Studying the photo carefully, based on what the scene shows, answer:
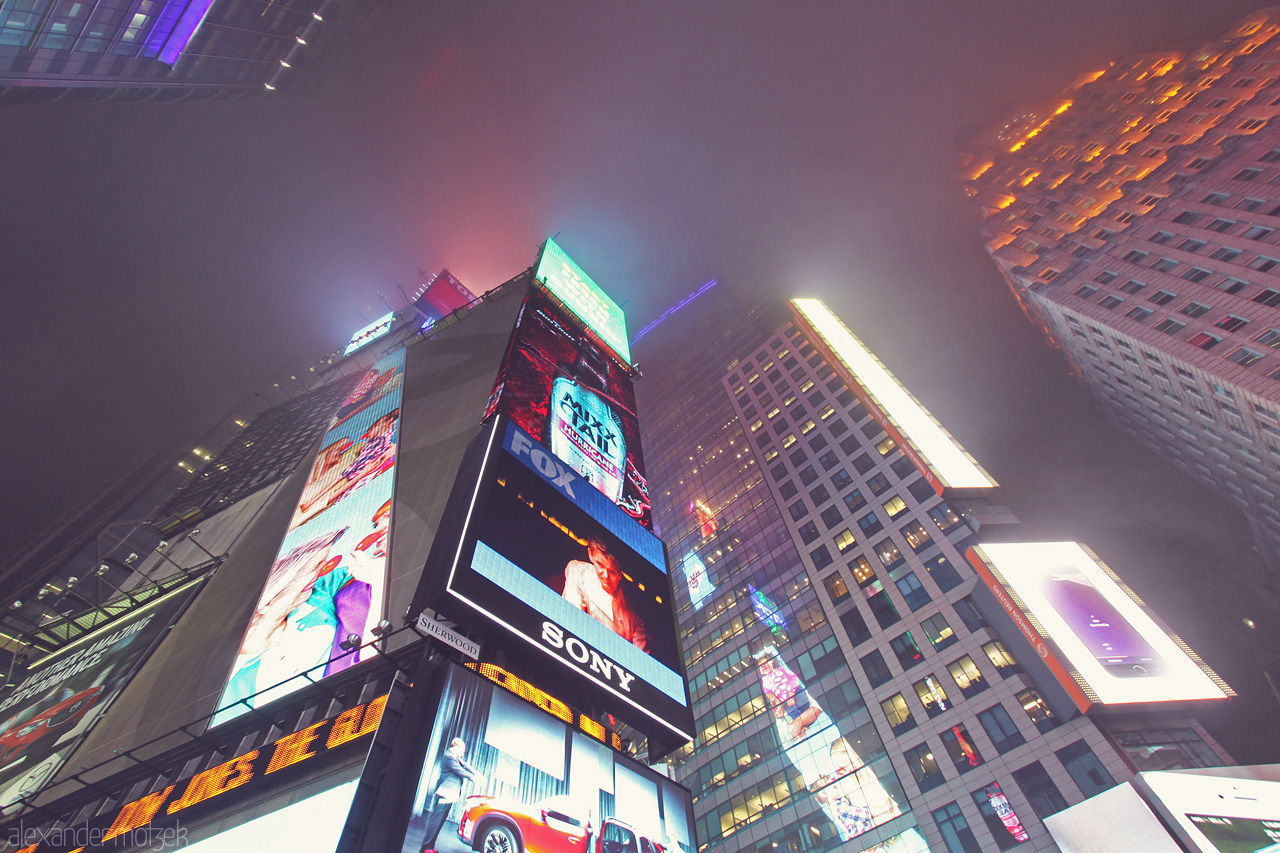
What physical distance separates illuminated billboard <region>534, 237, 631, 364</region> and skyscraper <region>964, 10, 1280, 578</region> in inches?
1813

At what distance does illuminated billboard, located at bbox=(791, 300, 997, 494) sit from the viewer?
145ft

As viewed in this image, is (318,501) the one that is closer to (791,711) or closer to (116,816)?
(116,816)

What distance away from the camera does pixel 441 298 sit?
92.9m

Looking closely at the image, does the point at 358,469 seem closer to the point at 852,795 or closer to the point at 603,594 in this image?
the point at 603,594

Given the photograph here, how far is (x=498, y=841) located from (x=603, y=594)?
9.01 m

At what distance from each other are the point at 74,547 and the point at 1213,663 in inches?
4020

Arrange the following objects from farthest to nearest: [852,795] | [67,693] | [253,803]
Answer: [852,795]
[67,693]
[253,803]

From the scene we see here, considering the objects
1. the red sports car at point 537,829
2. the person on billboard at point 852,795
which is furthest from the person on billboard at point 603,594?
the person on billboard at point 852,795

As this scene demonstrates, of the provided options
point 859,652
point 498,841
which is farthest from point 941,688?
point 498,841

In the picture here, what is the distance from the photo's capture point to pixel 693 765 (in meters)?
45.2

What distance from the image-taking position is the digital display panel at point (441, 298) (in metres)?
90.9

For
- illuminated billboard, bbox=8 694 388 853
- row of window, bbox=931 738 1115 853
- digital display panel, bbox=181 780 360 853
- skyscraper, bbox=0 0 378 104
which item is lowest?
digital display panel, bbox=181 780 360 853

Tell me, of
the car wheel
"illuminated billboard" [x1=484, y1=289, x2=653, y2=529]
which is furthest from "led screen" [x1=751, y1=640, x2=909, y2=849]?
the car wheel

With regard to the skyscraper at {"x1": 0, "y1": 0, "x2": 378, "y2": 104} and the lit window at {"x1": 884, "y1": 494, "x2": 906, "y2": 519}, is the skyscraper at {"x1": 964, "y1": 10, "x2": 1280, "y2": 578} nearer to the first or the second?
the lit window at {"x1": 884, "y1": 494, "x2": 906, "y2": 519}
